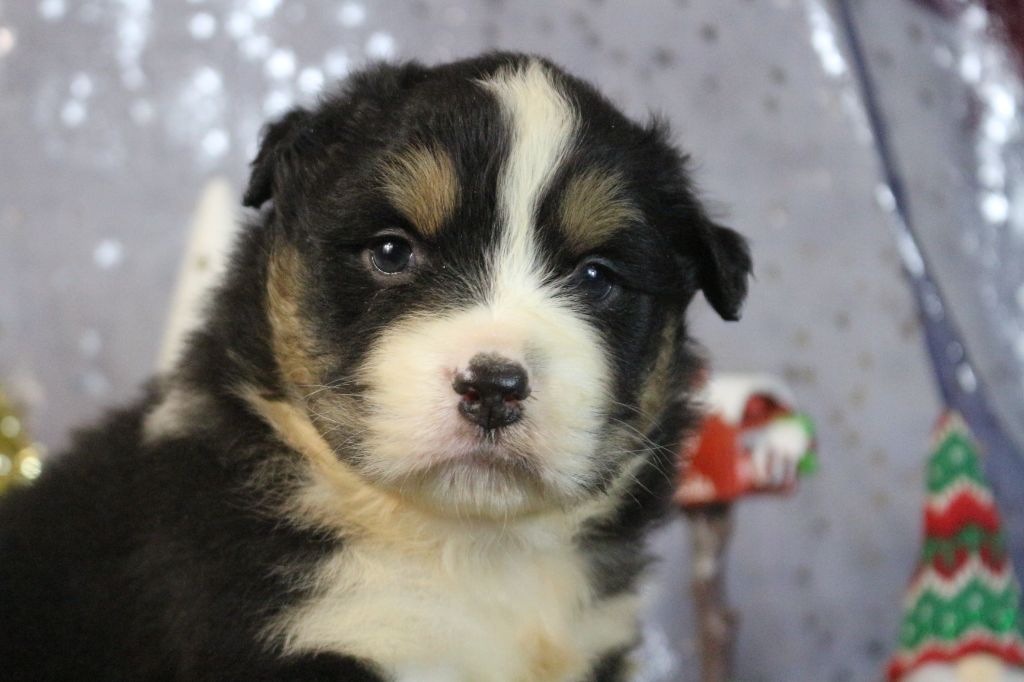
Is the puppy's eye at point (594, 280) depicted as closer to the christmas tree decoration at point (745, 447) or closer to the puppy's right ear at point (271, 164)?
the puppy's right ear at point (271, 164)

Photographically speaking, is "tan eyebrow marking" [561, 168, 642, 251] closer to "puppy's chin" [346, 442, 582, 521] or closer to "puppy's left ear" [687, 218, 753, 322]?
"puppy's left ear" [687, 218, 753, 322]

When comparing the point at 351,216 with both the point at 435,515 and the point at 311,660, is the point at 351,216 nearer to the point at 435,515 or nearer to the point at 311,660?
the point at 435,515

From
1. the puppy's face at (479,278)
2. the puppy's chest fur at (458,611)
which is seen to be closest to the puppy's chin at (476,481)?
the puppy's face at (479,278)

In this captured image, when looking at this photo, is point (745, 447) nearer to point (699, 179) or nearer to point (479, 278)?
point (699, 179)

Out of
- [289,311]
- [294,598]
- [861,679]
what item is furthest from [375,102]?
[861,679]

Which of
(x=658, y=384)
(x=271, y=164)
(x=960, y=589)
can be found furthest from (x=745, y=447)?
(x=271, y=164)
